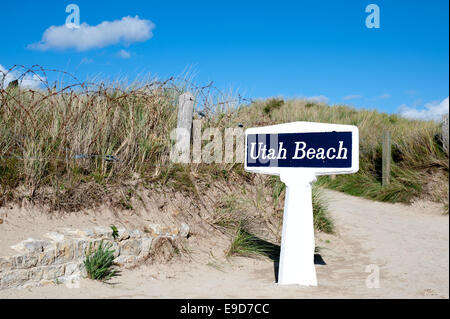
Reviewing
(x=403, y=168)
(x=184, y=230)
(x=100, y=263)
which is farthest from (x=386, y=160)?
(x=100, y=263)

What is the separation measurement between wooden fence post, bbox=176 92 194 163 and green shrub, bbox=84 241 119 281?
2.48 metres

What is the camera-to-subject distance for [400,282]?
536 cm

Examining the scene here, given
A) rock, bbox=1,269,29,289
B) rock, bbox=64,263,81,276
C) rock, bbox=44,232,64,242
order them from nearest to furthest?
rock, bbox=1,269,29,289 < rock, bbox=64,263,81,276 < rock, bbox=44,232,64,242

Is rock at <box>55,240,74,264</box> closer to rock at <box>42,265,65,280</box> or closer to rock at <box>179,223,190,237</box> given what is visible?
rock at <box>42,265,65,280</box>

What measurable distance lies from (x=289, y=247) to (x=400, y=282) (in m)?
1.45

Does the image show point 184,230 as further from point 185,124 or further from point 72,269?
point 185,124

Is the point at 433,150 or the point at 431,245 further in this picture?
the point at 433,150

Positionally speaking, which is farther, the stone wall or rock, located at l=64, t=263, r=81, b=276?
rock, located at l=64, t=263, r=81, b=276

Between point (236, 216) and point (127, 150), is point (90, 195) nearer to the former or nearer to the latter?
point (127, 150)

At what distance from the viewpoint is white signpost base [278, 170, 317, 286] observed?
5.06 metres

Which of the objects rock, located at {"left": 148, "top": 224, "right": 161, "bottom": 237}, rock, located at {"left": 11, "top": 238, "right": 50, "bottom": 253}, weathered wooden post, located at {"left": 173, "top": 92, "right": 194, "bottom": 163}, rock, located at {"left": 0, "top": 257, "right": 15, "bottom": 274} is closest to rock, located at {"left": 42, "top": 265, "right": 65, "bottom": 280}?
rock, located at {"left": 11, "top": 238, "right": 50, "bottom": 253}

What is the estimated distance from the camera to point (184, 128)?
740cm

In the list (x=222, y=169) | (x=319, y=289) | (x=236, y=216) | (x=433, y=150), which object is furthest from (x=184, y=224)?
(x=433, y=150)

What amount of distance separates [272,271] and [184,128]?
2.80m
